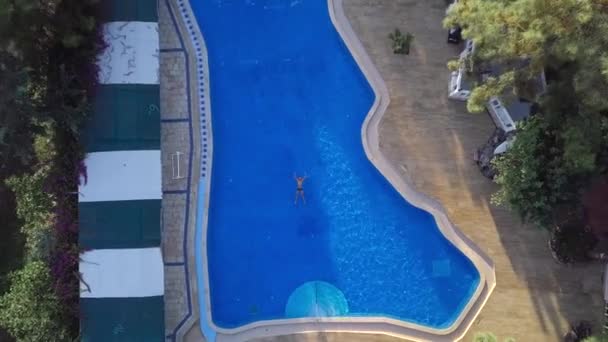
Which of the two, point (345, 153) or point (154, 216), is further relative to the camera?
point (345, 153)

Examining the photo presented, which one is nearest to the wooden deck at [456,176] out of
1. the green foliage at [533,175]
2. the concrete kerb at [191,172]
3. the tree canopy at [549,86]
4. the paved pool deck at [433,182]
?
the paved pool deck at [433,182]

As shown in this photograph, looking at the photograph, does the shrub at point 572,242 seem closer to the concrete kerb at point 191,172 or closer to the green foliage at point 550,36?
the green foliage at point 550,36

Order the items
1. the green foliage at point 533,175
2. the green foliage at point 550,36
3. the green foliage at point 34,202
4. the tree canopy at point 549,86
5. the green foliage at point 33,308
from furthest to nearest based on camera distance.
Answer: the green foliage at point 34,202 → the green foliage at point 33,308 → the green foliage at point 533,175 → the tree canopy at point 549,86 → the green foliage at point 550,36

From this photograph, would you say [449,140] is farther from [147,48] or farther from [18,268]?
[18,268]

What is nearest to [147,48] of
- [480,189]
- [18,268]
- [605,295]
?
[18,268]

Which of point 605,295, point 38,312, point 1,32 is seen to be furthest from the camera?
point 605,295

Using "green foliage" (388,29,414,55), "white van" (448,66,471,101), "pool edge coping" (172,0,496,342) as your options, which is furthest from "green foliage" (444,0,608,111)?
"pool edge coping" (172,0,496,342)
